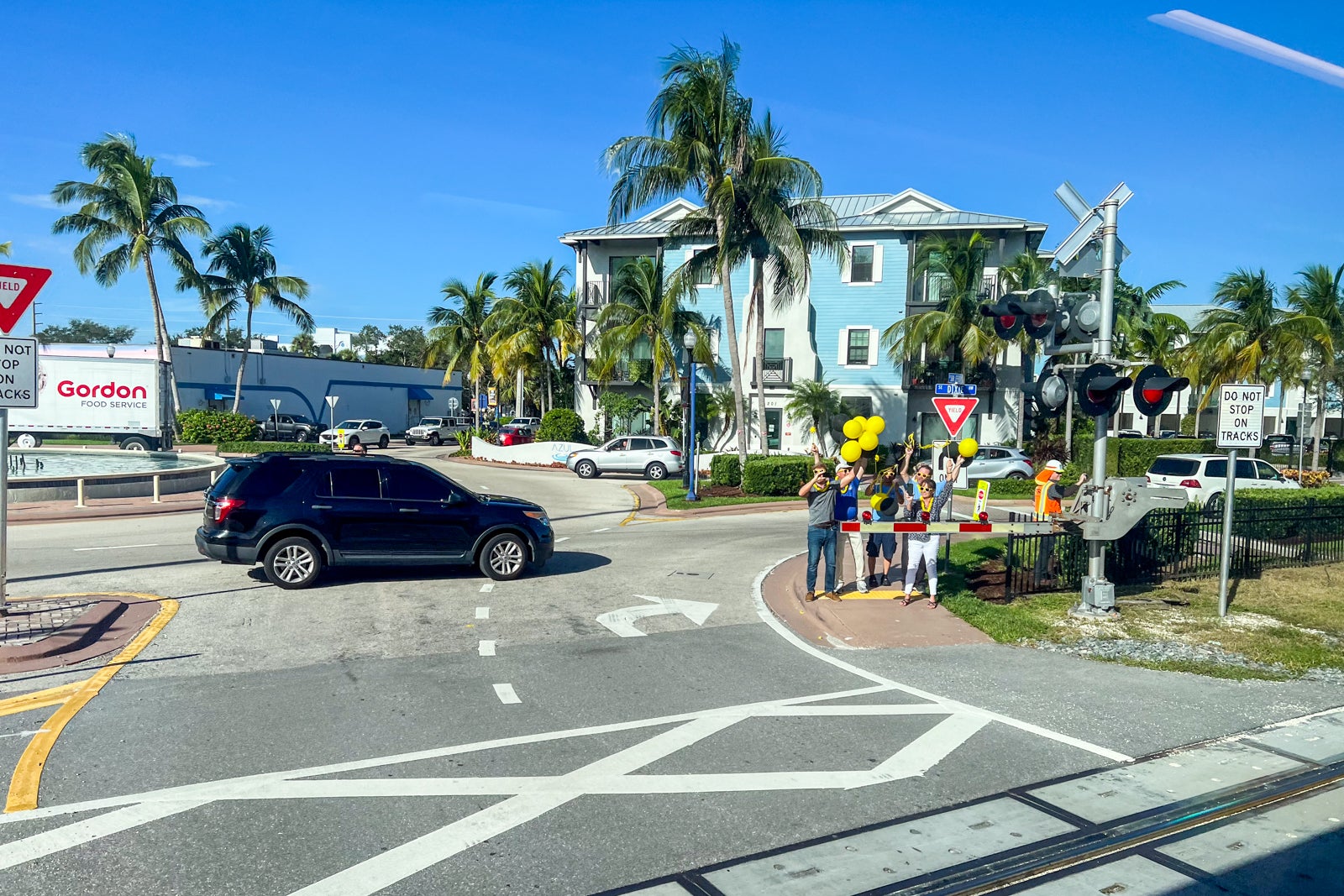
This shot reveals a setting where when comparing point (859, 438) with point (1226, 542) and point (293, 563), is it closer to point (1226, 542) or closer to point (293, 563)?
point (1226, 542)

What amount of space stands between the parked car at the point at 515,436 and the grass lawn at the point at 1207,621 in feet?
99.5

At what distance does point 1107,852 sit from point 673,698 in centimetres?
349

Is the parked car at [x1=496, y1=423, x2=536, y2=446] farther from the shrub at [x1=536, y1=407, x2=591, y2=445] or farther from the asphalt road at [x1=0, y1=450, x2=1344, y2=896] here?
the asphalt road at [x1=0, y1=450, x2=1344, y2=896]

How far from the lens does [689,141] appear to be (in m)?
26.9

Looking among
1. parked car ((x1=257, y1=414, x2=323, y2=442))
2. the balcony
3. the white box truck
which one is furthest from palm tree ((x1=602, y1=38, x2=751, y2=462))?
parked car ((x1=257, y1=414, x2=323, y2=442))

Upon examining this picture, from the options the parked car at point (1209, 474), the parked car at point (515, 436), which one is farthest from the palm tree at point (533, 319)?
the parked car at point (1209, 474)

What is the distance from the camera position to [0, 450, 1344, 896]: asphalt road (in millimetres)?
4816

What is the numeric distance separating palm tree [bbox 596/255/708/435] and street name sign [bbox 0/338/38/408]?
91.7ft

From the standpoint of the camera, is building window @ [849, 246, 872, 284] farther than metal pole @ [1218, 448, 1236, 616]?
Yes

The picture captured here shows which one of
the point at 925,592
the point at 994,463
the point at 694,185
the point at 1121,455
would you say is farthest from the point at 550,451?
the point at 925,592

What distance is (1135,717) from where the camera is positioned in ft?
24.2

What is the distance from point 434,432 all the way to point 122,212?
22244 millimetres

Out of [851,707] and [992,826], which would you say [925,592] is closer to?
[851,707]

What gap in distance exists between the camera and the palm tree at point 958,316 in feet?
115
